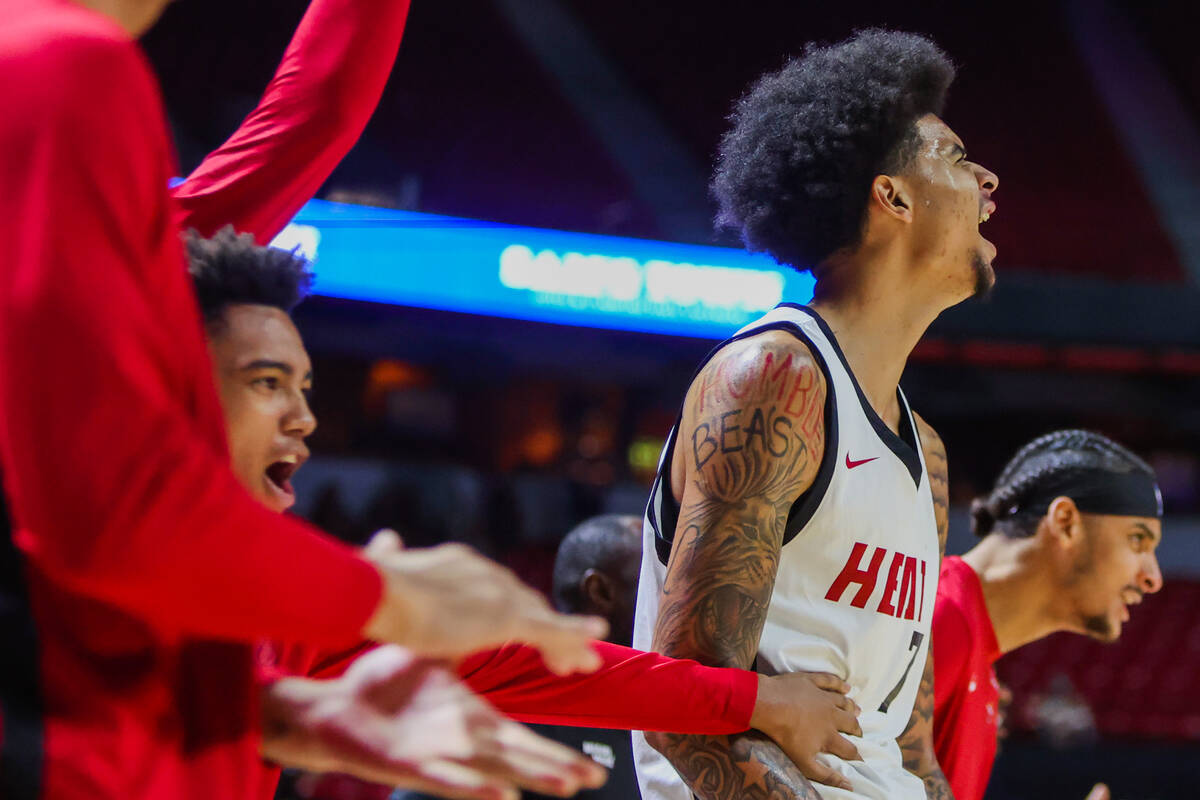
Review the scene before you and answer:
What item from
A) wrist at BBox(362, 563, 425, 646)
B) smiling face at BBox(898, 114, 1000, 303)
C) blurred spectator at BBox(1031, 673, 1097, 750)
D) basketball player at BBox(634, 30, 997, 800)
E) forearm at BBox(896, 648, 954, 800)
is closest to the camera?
wrist at BBox(362, 563, 425, 646)

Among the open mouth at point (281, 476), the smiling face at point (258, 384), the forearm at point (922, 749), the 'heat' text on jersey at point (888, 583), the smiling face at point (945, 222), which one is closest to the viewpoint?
the smiling face at point (258, 384)

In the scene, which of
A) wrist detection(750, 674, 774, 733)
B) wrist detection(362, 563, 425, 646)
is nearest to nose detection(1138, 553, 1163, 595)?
wrist detection(750, 674, 774, 733)

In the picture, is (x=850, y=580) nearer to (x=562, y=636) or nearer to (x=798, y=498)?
(x=798, y=498)

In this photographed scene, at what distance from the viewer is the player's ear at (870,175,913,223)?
2.00 m

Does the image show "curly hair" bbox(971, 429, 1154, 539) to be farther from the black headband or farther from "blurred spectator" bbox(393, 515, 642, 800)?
"blurred spectator" bbox(393, 515, 642, 800)

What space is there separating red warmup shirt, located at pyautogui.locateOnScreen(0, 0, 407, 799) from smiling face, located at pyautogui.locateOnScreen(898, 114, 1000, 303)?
139 cm

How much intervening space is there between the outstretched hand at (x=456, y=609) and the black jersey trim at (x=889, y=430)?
0.98 m

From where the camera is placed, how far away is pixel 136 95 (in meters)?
0.82

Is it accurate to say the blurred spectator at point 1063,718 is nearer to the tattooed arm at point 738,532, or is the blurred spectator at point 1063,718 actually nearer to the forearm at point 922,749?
the forearm at point 922,749

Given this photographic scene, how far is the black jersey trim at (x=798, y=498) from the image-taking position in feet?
5.69

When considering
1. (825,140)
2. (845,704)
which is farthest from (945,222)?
(845,704)

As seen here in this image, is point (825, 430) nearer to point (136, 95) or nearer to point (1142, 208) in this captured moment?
point (136, 95)

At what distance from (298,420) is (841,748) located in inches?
36.0

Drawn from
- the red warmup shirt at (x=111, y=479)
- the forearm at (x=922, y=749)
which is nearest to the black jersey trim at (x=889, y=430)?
the forearm at (x=922, y=749)
